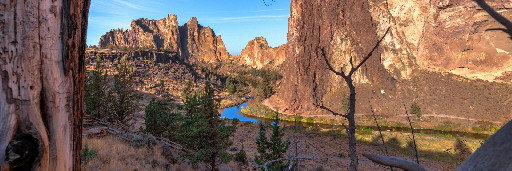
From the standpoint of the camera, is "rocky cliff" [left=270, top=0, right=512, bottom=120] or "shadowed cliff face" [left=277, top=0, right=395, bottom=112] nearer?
"rocky cliff" [left=270, top=0, right=512, bottom=120]

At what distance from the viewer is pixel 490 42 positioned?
44750 millimetres

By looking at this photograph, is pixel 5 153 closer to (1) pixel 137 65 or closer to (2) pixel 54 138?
(2) pixel 54 138

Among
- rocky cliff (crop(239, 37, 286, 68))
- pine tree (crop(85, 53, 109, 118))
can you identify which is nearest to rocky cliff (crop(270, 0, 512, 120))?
pine tree (crop(85, 53, 109, 118))

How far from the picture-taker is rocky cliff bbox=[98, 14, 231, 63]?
154 metres

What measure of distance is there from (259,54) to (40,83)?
6033 inches

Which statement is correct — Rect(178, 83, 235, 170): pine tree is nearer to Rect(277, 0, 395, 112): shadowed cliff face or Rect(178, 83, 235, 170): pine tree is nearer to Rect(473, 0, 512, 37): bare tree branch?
Rect(473, 0, 512, 37): bare tree branch

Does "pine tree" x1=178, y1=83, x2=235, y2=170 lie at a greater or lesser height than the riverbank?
greater

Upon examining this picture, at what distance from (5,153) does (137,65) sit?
7537 cm

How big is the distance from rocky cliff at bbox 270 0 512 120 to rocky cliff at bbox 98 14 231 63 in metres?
111

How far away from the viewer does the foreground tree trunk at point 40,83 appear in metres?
1.09

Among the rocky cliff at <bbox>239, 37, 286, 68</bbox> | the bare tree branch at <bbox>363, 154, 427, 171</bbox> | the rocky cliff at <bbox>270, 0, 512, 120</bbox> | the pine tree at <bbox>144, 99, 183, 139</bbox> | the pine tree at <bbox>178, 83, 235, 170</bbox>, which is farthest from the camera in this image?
the rocky cliff at <bbox>239, 37, 286, 68</bbox>

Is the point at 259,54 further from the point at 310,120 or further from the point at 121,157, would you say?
the point at 121,157

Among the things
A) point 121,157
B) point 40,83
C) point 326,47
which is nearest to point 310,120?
point 326,47

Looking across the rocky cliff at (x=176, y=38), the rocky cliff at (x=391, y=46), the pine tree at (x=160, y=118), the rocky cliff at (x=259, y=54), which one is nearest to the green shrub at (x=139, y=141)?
the pine tree at (x=160, y=118)
